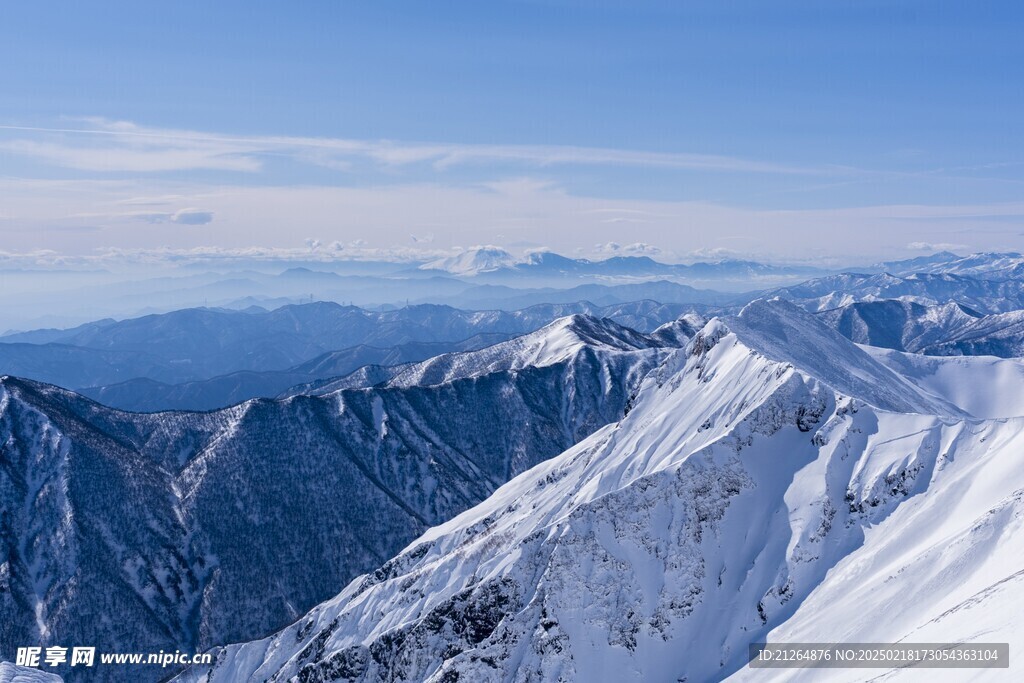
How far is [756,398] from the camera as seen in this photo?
120938 millimetres

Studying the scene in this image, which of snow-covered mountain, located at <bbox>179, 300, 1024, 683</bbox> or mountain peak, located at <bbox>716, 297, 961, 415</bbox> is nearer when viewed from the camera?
snow-covered mountain, located at <bbox>179, 300, 1024, 683</bbox>

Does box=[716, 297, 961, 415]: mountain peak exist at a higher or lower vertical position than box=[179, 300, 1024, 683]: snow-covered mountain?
higher

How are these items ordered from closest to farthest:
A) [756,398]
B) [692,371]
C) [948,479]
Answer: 1. [948,479]
2. [756,398]
3. [692,371]

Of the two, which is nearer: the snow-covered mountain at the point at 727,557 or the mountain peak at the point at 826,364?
the snow-covered mountain at the point at 727,557

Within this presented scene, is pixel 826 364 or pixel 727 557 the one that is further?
pixel 826 364

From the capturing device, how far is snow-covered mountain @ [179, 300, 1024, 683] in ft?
A: 277

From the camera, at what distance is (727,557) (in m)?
102

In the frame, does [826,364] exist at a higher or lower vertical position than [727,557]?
higher

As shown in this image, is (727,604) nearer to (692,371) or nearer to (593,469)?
(593,469)

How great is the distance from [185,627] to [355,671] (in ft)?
296

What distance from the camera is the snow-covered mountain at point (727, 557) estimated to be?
8444 centimetres

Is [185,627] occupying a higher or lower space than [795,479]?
lower

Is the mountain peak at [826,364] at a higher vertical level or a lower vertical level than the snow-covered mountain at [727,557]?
higher

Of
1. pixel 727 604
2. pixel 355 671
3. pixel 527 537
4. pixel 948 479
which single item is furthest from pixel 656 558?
pixel 355 671
